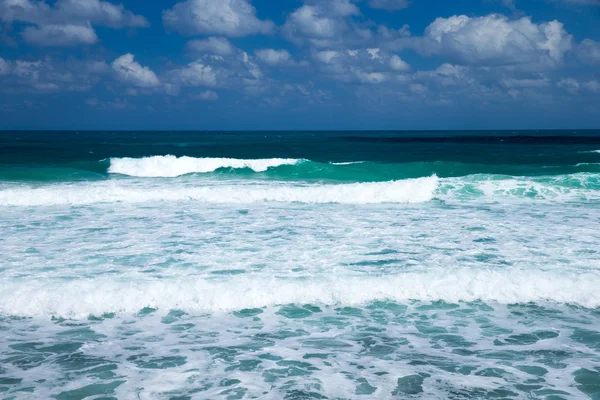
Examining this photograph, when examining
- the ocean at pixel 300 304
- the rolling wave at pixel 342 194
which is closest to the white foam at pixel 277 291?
the ocean at pixel 300 304

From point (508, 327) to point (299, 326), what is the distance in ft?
8.56

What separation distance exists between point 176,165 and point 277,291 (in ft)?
73.2

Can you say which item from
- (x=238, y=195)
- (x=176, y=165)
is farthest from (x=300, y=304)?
(x=176, y=165)

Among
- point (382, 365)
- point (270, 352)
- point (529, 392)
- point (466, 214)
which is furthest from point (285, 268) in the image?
point (466, 214)

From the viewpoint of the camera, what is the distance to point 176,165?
28.2 meters

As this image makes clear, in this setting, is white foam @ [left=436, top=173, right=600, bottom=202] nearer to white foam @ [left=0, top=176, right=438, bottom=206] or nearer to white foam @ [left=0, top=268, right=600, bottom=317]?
white foam @ [left=0, top=176, right=438, bottom=206]

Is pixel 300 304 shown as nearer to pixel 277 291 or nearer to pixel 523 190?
pixel 277 291

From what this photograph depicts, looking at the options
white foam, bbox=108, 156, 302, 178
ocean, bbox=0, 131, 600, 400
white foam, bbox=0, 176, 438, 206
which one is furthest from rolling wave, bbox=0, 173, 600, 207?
white foam, bbox=108, 156, 302, 178

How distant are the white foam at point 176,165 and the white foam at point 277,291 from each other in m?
20.0

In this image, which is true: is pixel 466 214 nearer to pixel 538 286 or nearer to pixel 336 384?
pixel 538 286

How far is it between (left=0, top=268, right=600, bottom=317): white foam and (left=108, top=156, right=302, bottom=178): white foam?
65.7 feet

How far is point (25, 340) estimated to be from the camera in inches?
221

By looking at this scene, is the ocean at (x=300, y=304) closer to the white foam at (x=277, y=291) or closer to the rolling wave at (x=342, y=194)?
the white foam at (x=277, y=291)

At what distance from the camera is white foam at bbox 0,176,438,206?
16.0 m
